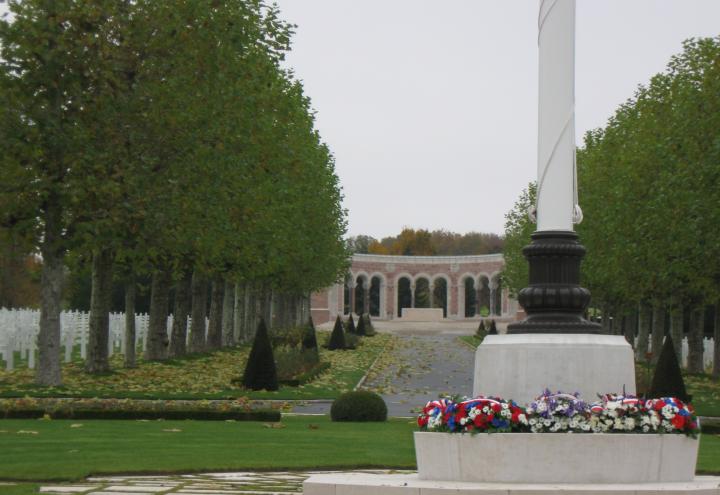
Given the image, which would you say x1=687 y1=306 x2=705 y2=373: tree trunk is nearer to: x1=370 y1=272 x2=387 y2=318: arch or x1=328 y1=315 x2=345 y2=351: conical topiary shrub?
x1=328 y1=315 x2=345 y2=351: conical topiary shrub

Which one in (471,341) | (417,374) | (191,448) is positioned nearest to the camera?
(191,448)

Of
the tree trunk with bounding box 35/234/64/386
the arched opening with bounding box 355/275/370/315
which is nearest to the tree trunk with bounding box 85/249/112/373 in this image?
the tree trunk with bounding box 35/234/64/386

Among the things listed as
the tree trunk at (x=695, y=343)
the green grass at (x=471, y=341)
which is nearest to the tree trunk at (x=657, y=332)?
the tree trunk at (x=695, y=343)

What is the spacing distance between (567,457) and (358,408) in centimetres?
1294

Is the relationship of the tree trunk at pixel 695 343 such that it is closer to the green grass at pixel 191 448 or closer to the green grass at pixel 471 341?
the green grass at pixel 191 448

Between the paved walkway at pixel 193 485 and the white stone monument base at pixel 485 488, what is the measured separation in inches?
29.7

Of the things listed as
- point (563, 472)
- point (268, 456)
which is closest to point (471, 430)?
point (563, 472)

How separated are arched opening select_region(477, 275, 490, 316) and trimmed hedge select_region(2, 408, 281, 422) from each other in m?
100

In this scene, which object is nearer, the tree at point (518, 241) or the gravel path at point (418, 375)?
the gravel path at point (418, 375)

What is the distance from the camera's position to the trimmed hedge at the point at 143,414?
78.7 feet

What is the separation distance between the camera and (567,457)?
13.0 meters

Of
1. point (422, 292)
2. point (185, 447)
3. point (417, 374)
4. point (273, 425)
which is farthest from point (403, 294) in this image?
point (185, 447)

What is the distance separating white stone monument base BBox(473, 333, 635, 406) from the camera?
46.4ft

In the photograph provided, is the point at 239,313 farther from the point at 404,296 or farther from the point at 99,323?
the point at 404,296
